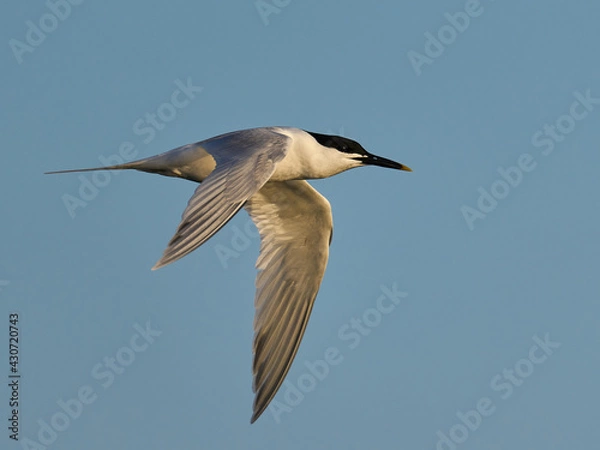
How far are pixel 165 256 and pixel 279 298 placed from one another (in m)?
4.18

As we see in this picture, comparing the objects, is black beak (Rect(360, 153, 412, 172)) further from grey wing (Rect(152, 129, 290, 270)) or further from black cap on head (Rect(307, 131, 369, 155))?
grey wing (Rect(152, 129, 290, 270))

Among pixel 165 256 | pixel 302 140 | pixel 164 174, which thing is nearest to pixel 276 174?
pixel 302 140

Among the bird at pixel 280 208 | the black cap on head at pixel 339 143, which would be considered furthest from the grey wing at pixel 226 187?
the black cap on head at pixel 339 143

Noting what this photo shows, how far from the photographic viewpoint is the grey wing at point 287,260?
1197cm

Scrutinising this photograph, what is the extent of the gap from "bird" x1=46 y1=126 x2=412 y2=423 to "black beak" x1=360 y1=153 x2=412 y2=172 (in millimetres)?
12

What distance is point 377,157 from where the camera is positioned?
Result: 485 inches

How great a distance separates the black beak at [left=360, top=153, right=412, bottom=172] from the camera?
1226 cm

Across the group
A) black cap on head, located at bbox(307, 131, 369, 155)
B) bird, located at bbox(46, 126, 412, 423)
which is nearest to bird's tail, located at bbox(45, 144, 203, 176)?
bird, located at bbox(46, 126, 412, 423)

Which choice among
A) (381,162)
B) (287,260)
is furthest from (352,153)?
(287,260)

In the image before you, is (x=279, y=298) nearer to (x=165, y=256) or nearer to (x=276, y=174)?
(x=276, y=174)

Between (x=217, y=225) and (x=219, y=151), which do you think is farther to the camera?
(x=219, y=151)

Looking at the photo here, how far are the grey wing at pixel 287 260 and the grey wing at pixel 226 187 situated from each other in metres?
2.00

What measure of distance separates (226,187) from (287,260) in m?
3.66

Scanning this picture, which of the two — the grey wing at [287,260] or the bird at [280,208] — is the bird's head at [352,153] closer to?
the bird at [280,208]
